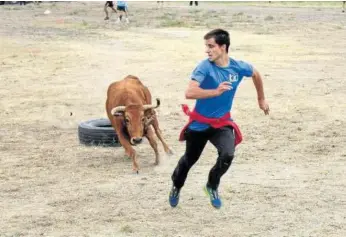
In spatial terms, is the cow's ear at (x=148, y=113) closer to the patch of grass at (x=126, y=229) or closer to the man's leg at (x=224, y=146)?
the man's leg at (x=224, y=146)

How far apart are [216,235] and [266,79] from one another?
38.4ft

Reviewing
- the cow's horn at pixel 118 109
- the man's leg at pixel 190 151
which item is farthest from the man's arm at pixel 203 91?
the cow's horn at pixel 118 109

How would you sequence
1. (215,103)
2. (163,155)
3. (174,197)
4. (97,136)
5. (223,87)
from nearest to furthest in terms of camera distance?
(223,87) → (215,103) → (174,197) → (163,155) → (97,136)

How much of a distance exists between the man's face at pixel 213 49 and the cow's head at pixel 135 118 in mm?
2784

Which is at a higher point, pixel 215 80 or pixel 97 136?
pixel 215 80

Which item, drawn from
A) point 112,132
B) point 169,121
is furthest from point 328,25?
point 112,132

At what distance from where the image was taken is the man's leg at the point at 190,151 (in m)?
7.68

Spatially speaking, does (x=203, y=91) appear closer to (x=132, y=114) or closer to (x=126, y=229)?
(x=126, y=229)

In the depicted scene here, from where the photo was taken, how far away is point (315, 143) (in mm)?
11641

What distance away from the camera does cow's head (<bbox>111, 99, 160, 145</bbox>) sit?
33.1 feet

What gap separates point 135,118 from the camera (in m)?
10.1

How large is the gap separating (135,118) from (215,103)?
2732 mm

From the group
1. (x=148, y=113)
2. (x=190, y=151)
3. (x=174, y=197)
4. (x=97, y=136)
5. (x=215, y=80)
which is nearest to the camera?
(x=215, y=80)

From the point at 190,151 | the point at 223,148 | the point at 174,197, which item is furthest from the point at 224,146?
the point at 174,197
